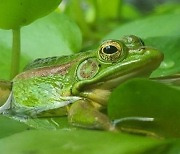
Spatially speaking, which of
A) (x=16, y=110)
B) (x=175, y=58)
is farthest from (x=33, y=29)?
(x=175, y=58)

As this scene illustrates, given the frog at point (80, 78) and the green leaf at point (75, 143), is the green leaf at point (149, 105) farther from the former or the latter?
the frog at point (80, 78)

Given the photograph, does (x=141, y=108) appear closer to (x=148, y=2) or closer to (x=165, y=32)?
(x=165, y=32)

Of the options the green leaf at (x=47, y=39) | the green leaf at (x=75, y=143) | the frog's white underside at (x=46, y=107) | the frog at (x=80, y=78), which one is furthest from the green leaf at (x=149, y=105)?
the green leaf at (x=47, y=39)

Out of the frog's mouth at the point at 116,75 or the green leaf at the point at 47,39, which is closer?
the frog's mouth at the point at 116,75

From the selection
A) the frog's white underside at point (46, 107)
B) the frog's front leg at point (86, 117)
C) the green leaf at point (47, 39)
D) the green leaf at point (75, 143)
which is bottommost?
the green leaf at point (75, 143)

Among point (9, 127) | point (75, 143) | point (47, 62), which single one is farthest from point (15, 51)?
point (75, 143)
